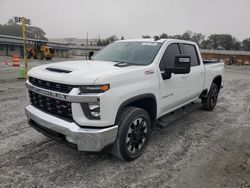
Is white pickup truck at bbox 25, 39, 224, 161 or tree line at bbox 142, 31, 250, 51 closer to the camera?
white pickup truck at bbox 25, 39, 224, 161

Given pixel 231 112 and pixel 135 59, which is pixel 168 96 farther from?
pixel 231 112

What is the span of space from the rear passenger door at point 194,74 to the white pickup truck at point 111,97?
1.07 ft

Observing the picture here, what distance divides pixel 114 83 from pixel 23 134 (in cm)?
247

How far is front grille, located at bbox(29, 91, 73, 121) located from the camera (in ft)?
9.11

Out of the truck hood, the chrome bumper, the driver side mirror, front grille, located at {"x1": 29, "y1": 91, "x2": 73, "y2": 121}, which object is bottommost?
the chrome bumper

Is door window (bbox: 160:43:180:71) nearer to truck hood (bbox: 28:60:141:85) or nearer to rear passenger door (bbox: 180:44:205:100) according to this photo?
rear passenger door (bbox: 180:44:205:100)

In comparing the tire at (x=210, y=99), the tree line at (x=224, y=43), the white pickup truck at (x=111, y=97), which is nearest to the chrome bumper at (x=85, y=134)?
the white pickup truck at (x=111, y=97)

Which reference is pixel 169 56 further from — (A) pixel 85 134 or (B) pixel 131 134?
(A) pixel 85 134

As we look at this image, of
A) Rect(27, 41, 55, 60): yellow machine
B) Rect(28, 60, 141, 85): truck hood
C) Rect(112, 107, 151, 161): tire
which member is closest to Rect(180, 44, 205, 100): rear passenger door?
Rect(112, 107, 151, 161): tire

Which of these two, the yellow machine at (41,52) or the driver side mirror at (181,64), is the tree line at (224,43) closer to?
the yellow machine at (41,52)

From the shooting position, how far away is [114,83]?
2.75 metres

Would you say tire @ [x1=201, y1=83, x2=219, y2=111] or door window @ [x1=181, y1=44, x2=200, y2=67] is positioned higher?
door window @ [x1=181, y1=44, x2=200, y2=67]

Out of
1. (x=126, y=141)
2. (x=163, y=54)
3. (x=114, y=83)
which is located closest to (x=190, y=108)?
(x=163, y=54)

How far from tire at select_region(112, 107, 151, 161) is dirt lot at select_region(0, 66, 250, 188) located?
0.18m
